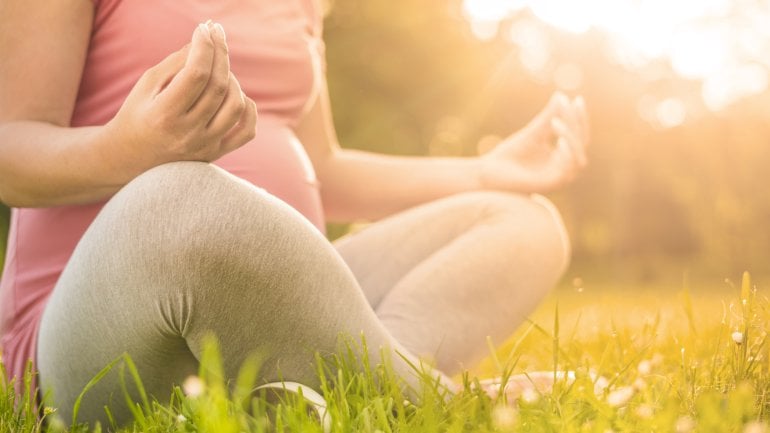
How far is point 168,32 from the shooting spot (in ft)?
5.54

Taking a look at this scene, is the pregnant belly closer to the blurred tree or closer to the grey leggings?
the grey leggings

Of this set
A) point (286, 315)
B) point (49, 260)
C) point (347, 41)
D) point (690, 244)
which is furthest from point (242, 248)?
point (690, 244)

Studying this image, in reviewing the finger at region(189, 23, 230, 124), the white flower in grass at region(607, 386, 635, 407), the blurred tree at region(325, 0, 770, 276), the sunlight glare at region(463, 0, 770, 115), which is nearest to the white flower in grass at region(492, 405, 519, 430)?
the white flower in grass at region(607, 386, 635, 407)

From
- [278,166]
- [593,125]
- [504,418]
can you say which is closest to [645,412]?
[504,418]

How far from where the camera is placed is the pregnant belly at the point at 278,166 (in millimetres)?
1714

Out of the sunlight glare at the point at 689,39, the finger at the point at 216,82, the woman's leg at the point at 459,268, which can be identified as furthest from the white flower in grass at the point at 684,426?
the sunlight glare at the point at 689,39

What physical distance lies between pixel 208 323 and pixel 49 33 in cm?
61

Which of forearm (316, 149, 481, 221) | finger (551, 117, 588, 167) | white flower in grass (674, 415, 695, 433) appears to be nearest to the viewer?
white flower in grass (674, 415, 695, 433)

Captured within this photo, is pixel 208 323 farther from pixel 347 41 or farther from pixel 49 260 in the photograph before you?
pixel 347 41

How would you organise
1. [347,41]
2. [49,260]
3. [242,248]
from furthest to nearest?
1. [347,41]
2. [49,260]
3. [242,248]

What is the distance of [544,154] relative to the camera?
2.29 metres

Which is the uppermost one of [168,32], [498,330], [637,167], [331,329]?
[168,32]

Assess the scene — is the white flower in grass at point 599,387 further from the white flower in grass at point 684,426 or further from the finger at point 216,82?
the finger at point 216,82

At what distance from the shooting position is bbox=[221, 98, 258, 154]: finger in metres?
1.33
